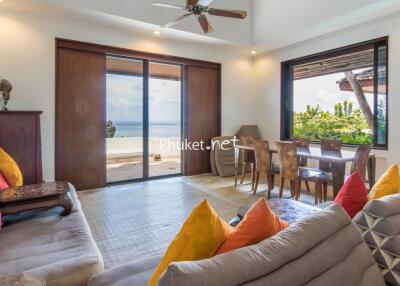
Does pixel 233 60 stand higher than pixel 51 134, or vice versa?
pixel 233 60

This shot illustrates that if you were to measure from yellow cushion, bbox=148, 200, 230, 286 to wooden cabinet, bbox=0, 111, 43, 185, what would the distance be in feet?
10.9

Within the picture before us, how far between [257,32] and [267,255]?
18.3ft

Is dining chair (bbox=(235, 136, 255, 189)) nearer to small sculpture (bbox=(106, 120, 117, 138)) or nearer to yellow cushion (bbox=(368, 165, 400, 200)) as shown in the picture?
small sculpture (bbox=(106, 120, 117, 138))

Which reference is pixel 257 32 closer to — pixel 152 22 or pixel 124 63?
pixel 152 22

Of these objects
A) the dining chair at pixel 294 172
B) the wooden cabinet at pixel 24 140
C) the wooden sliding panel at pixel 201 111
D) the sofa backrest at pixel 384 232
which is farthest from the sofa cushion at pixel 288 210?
the wooden sliding panel at pixel 201 111

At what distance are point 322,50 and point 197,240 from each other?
17.6ft

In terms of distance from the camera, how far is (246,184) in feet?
16.9

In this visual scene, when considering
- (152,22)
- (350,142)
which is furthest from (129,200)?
(350,142)

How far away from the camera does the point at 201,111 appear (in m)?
5.98

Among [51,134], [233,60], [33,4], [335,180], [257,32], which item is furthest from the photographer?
[233,60]

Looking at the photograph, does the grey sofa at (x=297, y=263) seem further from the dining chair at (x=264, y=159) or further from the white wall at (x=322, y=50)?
the white wall at (x=322, y=50)

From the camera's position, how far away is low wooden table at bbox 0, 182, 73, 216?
2177 millimetres

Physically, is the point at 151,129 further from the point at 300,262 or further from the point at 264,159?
the point at 300,262

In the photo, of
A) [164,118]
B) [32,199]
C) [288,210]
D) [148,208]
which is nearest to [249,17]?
[164,118]
